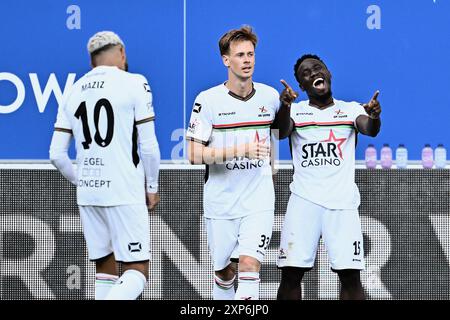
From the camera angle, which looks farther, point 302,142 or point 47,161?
point 47,161

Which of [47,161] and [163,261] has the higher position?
[47,161]

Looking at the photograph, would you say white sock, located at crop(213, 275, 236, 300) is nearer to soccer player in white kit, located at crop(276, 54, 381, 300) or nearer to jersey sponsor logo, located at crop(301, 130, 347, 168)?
soccer player in white kit, located at crop(276, 54, 381, 300)

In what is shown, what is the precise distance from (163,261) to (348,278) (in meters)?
1.61

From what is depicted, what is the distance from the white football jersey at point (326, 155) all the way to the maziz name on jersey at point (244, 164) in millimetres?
384

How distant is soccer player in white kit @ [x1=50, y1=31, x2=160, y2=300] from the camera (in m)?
7.70

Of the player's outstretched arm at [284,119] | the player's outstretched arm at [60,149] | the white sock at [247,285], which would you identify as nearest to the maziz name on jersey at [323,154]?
the player's outstretched arm at [284,119]

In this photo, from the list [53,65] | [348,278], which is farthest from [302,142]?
[53,65]

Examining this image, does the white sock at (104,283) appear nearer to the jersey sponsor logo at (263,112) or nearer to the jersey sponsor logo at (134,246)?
the jersey sponsor logo at (134,246)

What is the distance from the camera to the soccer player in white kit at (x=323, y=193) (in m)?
8.35

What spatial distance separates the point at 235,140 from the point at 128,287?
1.22m

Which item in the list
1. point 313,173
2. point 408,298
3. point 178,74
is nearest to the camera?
point 313,173

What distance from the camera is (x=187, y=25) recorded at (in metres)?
10.8

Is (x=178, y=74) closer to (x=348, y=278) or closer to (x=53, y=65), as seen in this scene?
(x=53, y=65)

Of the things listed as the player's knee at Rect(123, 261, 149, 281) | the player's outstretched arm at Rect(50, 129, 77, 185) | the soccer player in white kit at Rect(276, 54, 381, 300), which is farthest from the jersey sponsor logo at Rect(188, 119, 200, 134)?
the player's knee at Rect(123, 261, 149, 281)
